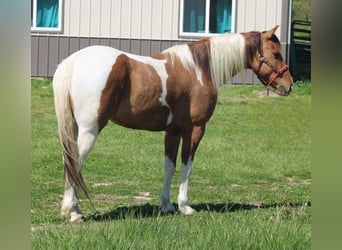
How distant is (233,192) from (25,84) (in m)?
6.50

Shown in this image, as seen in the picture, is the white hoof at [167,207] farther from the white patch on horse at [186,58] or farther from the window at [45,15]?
the window at [45,15]

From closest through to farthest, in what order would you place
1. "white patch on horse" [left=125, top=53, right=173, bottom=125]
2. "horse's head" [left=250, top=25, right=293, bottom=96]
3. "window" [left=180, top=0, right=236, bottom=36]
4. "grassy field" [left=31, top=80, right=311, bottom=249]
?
"grassy field" [left=31, top=80, right=311, bottom=249] → "white patch on horse" [left=125, top=53, right=173, bottom=125] → "horse's head" [left=250, top=25, right=293, bottom=96] → "window" [left=180, top=0, right=236, bottom=36]

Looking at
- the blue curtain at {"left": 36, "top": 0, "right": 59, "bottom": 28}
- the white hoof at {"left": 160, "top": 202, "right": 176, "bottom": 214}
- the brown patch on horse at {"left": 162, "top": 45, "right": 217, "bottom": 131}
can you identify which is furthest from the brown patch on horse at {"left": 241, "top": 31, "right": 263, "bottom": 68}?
the blue curtain at {"left": 36, "top": 0, "right": 59, "bottom": 28}

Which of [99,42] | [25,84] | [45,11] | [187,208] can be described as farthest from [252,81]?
[25,84]

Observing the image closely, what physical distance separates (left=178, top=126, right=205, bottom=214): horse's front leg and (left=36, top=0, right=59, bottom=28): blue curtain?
1082cm

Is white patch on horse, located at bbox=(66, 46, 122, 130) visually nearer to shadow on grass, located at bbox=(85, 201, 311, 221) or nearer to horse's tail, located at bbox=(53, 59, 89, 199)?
horse's tail, located at bbox=(53, 59, 89, 199)

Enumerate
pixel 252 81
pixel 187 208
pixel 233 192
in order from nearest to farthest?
pixel 187 208 < pixel 233 192 < pixel 252 81

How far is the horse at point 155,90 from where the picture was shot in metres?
5.64

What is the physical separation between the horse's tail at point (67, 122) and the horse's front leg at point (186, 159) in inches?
45.6

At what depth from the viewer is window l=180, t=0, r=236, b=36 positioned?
53.9 feet

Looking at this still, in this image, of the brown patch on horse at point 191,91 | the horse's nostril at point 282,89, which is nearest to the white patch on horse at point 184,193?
the brown patch on horse at point 191,91
